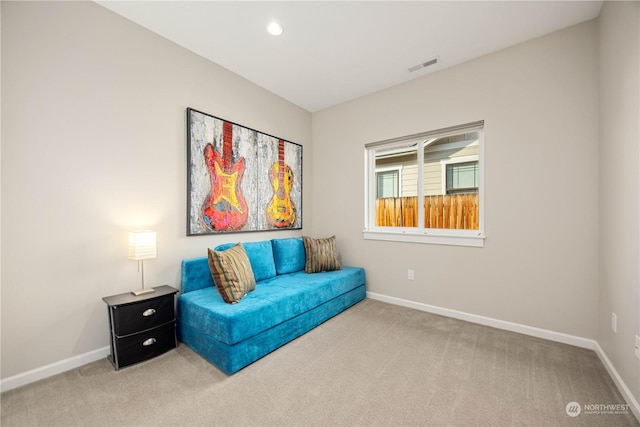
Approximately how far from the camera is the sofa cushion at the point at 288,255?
10.8ft

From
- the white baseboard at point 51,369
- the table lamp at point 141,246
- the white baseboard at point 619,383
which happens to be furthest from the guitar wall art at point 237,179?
the white baseboard at point 619,383

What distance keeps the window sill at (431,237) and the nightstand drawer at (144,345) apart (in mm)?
2501

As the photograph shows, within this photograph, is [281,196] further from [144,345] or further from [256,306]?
[144,345]

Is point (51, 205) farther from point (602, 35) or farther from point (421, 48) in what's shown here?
point (602, 35)

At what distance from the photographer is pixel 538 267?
2.49m

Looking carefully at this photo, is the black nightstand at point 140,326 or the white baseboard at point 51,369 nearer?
the white baseboard at point 51,369

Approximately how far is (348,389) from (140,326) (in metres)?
1.64

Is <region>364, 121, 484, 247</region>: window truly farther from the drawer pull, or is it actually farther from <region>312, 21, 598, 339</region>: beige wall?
the drawer pull

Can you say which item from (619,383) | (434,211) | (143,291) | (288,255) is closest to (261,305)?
(143,291)

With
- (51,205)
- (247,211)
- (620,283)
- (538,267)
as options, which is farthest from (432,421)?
(51,205)

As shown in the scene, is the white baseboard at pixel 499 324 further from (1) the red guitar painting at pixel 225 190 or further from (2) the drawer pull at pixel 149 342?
(2) the drawer pull at pixel 149 342

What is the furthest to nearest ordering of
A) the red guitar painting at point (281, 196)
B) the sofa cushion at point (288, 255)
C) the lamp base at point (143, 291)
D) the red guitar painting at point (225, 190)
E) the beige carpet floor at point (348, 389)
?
the red guitar painting at point (281, 196) < the sofa cushion at point (288, 255) < the red guitar painting at point (225, 190) < the lamp base at point (143, 291) < the beige carpet floor at point (348, 389)

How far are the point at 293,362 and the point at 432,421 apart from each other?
3.37 ft

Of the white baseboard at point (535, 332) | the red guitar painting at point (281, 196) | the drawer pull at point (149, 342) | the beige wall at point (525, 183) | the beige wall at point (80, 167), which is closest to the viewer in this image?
the white baseboard at point (535, 332)
